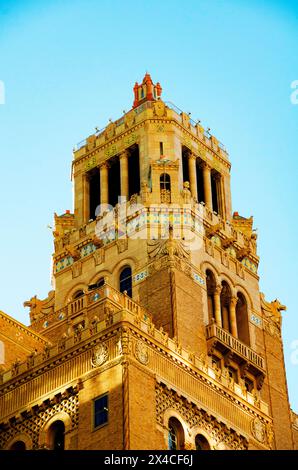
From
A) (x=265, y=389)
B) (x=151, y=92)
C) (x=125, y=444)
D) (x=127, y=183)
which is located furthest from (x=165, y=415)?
(x=151, y=92)

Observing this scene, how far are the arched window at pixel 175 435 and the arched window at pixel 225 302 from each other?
57.4 ft

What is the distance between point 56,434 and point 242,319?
2167 cm

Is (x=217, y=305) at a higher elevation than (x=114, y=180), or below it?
below

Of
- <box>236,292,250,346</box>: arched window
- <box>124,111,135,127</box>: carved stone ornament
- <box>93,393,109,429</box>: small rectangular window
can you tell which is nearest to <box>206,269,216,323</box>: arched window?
<box>236,292,250,346</box>: arched window

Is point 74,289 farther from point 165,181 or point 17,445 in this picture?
Result: point 17,445

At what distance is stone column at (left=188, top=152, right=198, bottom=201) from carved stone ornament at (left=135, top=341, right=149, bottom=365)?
22.0 meters

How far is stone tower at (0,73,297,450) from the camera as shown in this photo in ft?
244

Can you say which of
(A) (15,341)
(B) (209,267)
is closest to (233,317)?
(B) (209,267)

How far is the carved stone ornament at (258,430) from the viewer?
262 ft

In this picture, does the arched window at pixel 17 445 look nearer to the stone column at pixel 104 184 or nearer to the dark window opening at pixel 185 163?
the stone column at pixel 104 184

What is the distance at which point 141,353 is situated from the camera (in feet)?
246

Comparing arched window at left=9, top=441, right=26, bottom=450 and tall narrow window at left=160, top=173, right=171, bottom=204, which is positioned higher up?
tall narrow window at left=160, top=173, right=171, bottom=204

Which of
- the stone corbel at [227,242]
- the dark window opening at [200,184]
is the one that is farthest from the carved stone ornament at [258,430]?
the dark window opening at [200,184]

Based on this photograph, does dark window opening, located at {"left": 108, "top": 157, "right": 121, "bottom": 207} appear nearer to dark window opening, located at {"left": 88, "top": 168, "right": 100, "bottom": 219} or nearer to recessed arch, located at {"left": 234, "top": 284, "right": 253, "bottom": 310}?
dark window opening, located at {"left": 88, "top": 168, "right": 100, "bottom": 219}
